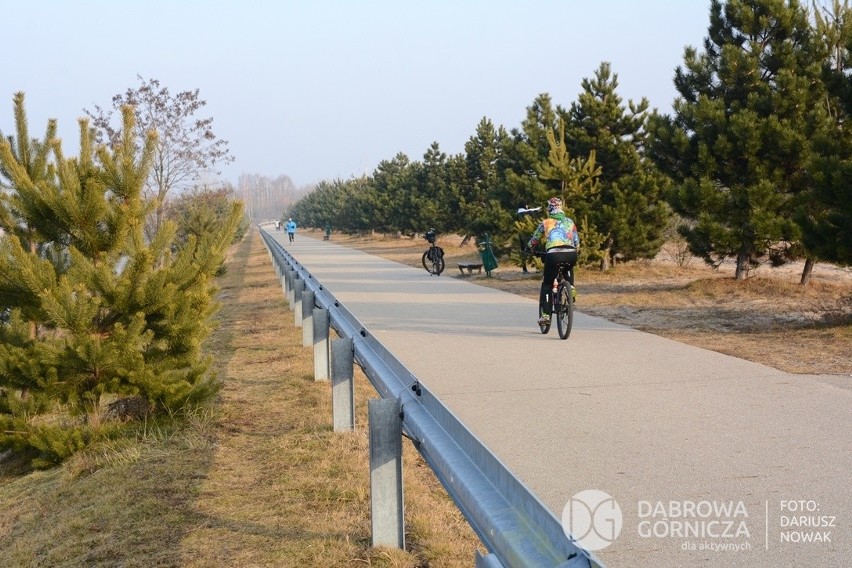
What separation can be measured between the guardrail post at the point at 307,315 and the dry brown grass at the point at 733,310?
4.78 meters

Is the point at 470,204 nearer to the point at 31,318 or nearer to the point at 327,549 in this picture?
the point at 31,318

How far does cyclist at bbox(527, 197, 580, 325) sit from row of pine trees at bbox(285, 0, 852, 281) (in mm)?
3247

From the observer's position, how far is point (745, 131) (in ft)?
58.9

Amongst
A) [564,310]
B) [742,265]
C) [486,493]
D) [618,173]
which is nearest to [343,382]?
[486,493]

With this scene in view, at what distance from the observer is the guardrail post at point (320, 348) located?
9.19 meters

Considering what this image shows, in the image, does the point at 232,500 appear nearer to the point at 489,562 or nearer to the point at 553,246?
the point at 489,562

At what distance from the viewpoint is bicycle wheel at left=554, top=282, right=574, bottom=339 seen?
1197 centimetres

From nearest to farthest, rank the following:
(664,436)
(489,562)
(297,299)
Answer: (489,562), (664,436), (297,299)

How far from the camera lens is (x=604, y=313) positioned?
1551cm

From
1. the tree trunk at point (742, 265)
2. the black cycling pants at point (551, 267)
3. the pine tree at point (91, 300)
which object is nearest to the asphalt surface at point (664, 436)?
the black cycling pants at point (551, 267)

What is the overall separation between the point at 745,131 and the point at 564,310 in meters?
8.09

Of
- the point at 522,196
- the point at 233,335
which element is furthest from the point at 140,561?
the point at 522,196

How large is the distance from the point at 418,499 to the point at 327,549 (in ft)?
3.07

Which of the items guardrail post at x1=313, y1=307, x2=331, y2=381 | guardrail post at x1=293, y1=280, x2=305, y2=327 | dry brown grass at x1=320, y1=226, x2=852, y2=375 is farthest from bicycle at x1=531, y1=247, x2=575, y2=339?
guardrail post at x1=313, y1=307, x2=331, y2=381
